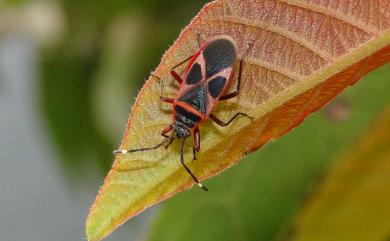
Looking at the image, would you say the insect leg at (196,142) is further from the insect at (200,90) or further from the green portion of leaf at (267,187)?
the green portion of leaf at (267,187)

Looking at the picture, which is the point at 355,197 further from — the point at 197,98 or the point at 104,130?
the point at 104,130

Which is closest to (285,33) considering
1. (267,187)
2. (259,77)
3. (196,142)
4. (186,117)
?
(259,77)

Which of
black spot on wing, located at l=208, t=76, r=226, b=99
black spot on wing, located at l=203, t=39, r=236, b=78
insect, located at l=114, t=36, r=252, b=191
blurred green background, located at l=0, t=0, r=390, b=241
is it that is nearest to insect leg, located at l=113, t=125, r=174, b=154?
insect, located at l=114, t=36, r=252, b=191

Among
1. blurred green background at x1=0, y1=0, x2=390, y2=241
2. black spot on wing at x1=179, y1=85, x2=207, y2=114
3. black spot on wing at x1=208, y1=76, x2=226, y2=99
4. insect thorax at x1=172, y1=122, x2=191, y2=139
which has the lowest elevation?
blurred green background at x1=0, y1=0, x2=390, y2=241

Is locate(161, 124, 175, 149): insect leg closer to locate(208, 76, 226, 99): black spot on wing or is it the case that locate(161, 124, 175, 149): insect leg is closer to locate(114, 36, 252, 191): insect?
locate(114, 36, 252, 191): insect

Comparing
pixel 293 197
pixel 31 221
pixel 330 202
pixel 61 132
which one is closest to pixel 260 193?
pixel 293 197

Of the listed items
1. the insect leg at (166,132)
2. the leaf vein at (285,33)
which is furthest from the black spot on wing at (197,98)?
the leaf vein at (285,33)
